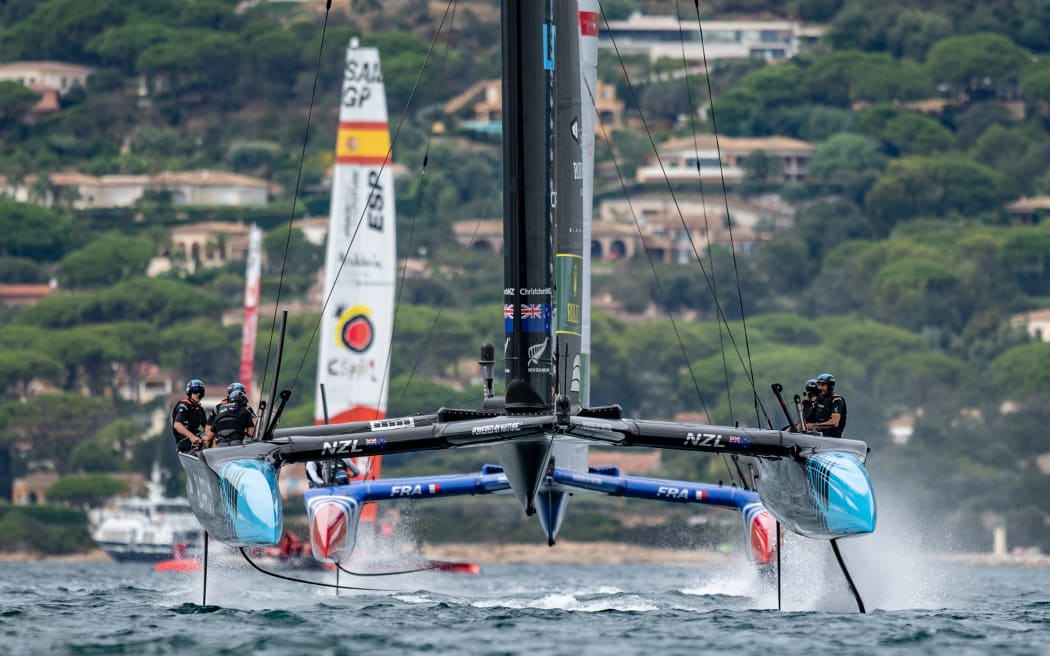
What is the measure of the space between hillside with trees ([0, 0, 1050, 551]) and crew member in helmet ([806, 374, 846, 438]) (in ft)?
80.1

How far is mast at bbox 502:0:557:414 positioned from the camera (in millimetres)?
16172

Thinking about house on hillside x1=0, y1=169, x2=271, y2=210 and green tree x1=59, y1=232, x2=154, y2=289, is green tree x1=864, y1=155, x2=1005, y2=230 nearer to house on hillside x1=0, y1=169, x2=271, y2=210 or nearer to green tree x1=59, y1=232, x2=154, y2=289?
house on hillside x1=0, y1=169, x2=271, y2=210

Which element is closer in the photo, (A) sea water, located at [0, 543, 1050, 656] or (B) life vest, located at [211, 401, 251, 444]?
(A) sea water, located at [0, 543, 1050, 656]

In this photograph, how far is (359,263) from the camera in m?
29.3

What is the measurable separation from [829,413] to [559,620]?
2.59 metres

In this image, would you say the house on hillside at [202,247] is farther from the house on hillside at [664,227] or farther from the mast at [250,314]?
the mast at [250,314]

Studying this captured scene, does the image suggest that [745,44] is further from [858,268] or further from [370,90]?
[370,90]

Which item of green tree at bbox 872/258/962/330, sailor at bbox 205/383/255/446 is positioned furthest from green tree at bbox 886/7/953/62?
sailor at bbox 205/383/255/446

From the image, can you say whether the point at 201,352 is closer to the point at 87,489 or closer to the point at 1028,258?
the point at 87,489

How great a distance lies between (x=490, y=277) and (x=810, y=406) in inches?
3009

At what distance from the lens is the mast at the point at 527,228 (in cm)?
1617

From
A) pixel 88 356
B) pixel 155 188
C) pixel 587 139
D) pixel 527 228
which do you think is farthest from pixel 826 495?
pixel 155 188

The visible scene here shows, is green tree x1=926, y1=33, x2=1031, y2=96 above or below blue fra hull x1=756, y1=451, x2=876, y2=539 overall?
above

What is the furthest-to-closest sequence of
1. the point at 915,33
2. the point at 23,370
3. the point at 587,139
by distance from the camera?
1. the point at 915,33
2. the point at 23,370
3. the point at 587,139
